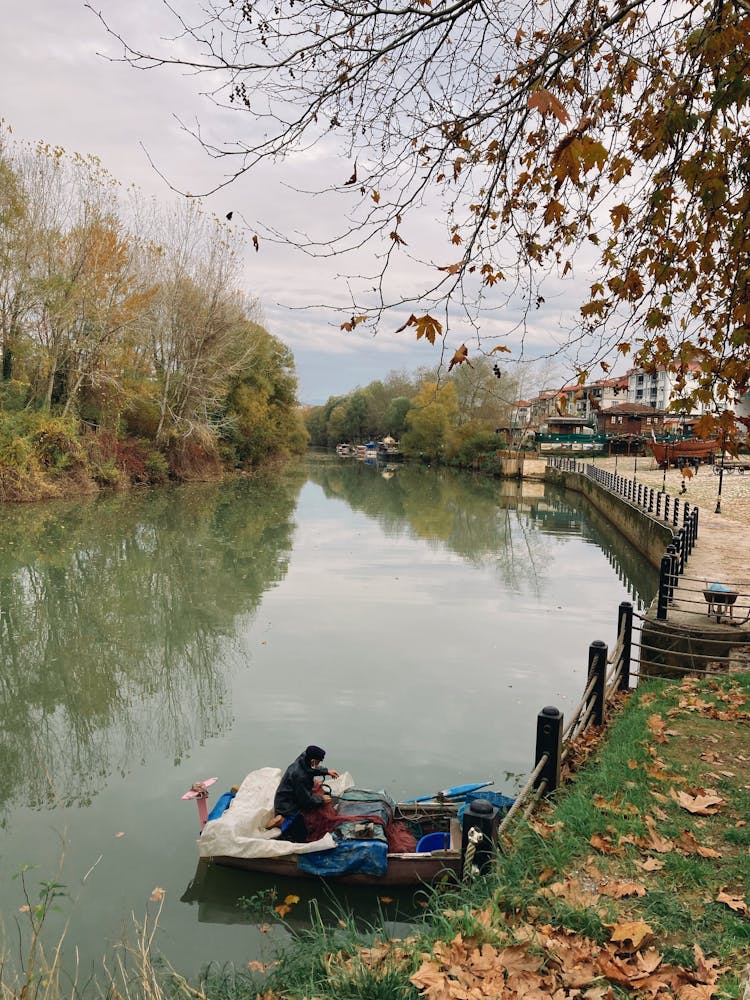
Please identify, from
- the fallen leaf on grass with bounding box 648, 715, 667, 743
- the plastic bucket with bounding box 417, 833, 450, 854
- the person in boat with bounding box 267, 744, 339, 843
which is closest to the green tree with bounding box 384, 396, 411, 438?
the fallen leaf on grass with bounding box 648, 715, 667, 743

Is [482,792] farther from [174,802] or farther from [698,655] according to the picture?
[698,655]

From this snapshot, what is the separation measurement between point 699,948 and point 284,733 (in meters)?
6.33

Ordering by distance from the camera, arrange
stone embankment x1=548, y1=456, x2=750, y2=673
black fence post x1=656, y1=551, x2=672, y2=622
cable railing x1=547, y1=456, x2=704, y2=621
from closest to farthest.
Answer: stone embankment x1=548, y1=456, x2=750, y2=673 < black fence post x1=656, y1=551, x2=672, y2=622 < cable railing x1=547, y1=456, x2=704, y2=621

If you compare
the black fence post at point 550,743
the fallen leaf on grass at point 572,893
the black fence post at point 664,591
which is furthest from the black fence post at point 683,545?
the fallen leaf on grass at point 572,893

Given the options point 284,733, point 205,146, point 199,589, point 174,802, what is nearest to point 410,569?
point 199,589

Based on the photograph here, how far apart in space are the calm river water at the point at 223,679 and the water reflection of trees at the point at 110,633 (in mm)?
45

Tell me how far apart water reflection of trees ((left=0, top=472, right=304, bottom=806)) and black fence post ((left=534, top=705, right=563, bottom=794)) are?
479 centimetres

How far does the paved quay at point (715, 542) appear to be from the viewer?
11789mm

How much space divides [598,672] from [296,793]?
3.39 metres

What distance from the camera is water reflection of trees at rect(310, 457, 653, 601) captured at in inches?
859

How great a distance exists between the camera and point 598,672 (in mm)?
7355

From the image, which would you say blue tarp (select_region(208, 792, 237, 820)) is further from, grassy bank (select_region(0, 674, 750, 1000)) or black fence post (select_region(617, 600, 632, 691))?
black fence post (select_region(617, 600, 632, 691))

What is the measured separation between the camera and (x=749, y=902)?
3.97 meters

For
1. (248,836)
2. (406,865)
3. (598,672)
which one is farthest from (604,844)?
(248,836)
